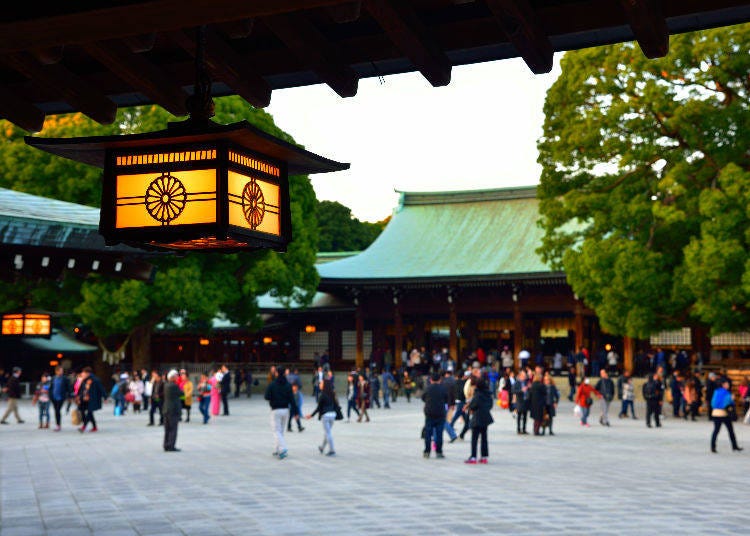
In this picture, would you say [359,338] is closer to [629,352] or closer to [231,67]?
[629,352]

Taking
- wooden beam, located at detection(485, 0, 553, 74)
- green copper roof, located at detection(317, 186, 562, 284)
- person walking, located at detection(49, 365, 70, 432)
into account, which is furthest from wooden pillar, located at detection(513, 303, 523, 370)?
wooden beam, located at detection(485, 0, 553, 74)

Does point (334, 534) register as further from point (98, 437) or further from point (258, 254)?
point (258, 254)

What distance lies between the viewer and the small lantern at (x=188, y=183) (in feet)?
16.6

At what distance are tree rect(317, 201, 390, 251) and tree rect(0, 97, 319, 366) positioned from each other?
3503 cm

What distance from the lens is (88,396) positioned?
21875 millimetres

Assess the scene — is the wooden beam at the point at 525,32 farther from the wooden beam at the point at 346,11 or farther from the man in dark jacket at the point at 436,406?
the man in dark jacket at the point at 436,406

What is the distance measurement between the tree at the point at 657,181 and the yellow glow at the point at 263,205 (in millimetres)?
21054

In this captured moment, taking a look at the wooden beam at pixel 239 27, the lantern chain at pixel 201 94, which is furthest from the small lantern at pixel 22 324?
the wooden beam at pixel 239 27

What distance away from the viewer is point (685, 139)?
2691cm

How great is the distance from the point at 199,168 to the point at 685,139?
24.1 metres

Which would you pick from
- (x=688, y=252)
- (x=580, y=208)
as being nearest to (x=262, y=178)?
(x=688, y=252)

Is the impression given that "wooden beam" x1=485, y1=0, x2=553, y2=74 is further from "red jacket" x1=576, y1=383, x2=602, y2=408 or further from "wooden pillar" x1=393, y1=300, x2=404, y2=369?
"wooden pillar" x1=393, y1=300, x2=404, y2=369

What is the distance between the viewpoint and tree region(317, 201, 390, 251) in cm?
7369

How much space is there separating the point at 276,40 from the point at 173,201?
124cm
